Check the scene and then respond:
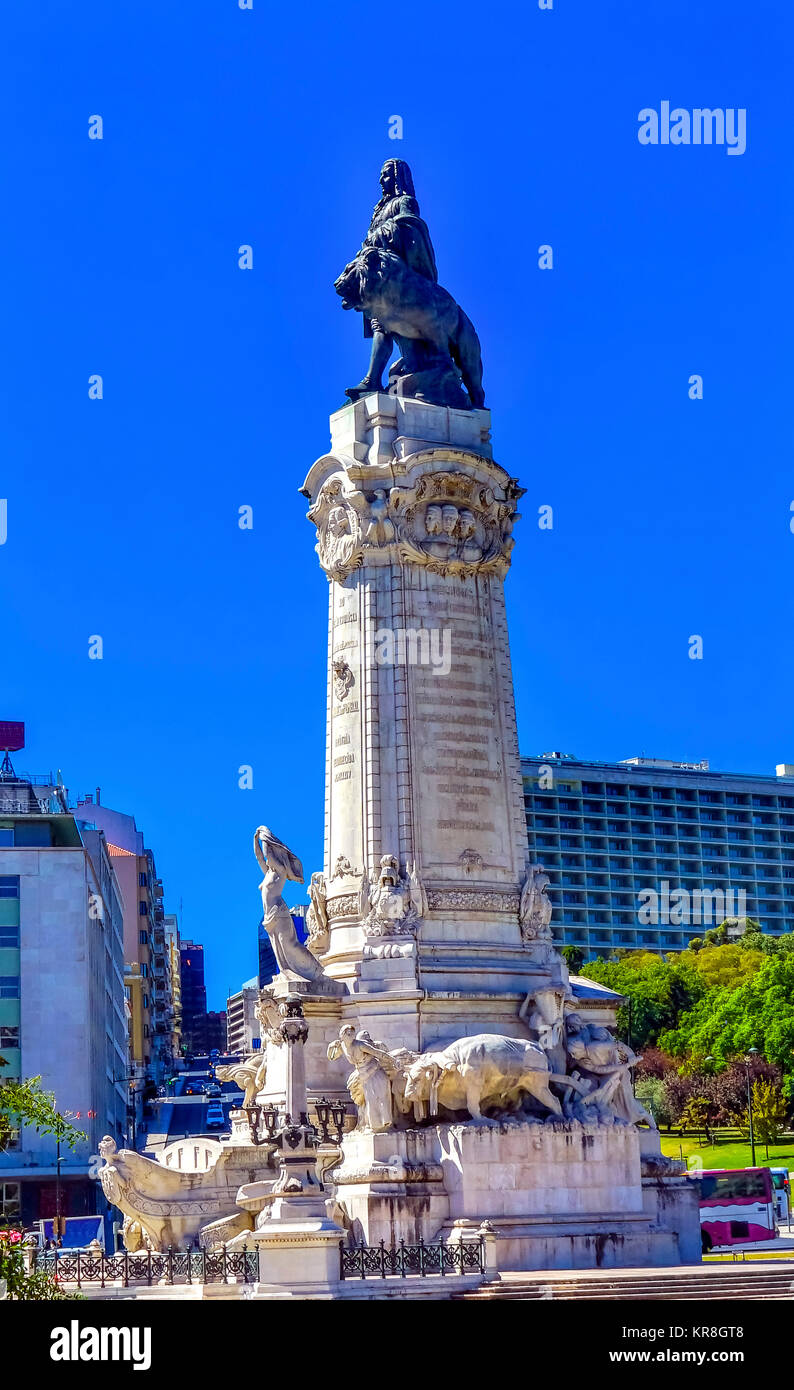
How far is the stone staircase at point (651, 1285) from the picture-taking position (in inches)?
1335

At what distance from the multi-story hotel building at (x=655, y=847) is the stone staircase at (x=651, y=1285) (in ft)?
388

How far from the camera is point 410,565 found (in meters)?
46.4

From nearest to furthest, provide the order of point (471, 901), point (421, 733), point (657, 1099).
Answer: point (471, 901) < point (421, 733) < point (657, 1099)

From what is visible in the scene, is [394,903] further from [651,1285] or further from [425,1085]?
[651,1285]

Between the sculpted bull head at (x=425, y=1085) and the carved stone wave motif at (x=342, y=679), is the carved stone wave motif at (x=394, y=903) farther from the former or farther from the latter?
the carved stone wave motif at (x=342, y=679)

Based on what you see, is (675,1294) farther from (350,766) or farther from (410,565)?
(410,565)

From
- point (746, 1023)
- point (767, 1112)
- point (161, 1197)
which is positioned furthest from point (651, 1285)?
point (746, 1023)

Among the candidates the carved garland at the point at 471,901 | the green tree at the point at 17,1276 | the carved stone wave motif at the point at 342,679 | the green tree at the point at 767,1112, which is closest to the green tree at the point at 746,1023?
the green tree at the point at 767,1112

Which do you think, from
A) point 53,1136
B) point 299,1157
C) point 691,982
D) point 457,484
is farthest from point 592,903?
point 299,1157

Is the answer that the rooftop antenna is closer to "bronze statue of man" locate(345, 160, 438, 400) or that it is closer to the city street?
the city street

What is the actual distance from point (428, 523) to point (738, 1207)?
2372cm

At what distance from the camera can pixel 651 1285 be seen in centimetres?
3428

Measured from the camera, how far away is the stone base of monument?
126 ft

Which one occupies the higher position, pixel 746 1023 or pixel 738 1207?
pixel 746 1023
